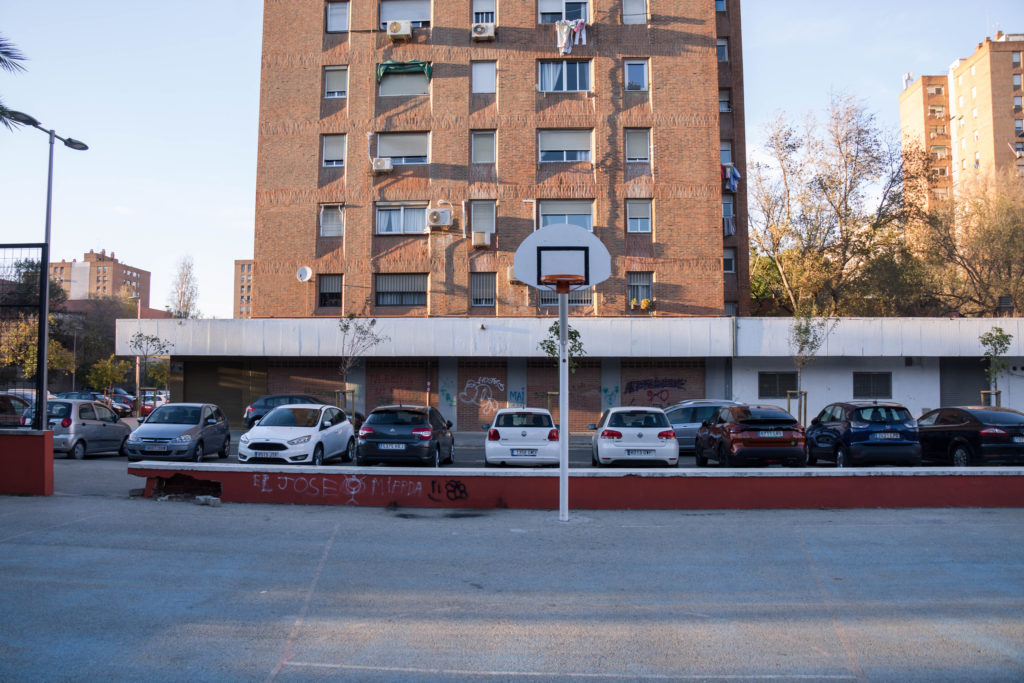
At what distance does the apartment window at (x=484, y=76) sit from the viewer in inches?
1294

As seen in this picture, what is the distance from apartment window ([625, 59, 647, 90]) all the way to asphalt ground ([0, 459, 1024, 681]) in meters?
26.5

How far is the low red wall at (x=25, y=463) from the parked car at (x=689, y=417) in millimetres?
14918

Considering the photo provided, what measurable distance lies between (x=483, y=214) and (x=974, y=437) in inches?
854

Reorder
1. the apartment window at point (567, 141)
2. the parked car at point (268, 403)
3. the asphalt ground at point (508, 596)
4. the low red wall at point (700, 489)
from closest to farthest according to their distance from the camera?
the asphalt ground at point (508, 596)
the low red wall at point (700, 489)
the parked car at point (268, 403)
the apartment window at point (567, 141)

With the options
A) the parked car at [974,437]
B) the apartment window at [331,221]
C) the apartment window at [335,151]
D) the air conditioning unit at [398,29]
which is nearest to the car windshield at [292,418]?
the parked car at [974,437]

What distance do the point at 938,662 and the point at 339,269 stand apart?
30.0 m

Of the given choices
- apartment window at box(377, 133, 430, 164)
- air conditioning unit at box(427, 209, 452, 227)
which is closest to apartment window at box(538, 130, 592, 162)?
air conditioning unit at box(427, 209, 452, 227)

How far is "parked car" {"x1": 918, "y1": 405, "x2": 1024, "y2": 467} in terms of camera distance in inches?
597

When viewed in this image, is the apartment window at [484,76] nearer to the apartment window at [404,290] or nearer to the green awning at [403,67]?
the green awning at [403,67]

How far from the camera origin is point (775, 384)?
31.5 meters

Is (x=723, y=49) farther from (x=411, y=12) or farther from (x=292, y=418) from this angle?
(x=292, y=418)

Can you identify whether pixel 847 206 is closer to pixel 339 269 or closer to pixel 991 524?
pixel 339 269

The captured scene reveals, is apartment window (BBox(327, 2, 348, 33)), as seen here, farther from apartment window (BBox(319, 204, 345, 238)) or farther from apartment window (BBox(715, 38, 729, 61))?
apartment window (BBox(715, 38, 729, 61))

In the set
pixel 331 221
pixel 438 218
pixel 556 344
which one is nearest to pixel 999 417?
pixel 556 344
